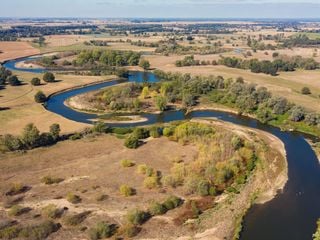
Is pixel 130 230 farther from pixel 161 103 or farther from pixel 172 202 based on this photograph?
pixel 161 103

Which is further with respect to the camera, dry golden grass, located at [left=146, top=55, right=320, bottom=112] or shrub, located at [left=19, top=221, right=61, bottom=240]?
dry golden grass, located at [left=146, top=55, right=320, bottom=112]

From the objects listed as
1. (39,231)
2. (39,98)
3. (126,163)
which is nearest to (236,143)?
(126,163)

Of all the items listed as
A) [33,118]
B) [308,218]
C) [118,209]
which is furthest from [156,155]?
[33,118]

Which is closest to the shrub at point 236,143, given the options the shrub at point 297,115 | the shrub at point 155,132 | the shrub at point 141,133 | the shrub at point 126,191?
the shrub at point 155,132

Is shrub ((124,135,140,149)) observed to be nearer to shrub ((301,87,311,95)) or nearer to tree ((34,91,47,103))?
tree ((34,91,47,103))

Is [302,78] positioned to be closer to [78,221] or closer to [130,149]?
[130,149]

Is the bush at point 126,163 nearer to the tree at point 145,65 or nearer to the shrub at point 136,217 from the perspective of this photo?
the shrub at point 136,217

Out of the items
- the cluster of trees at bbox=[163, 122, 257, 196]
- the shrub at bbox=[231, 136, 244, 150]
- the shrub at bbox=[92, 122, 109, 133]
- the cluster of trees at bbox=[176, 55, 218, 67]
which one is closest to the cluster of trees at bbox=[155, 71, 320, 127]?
the cluster of trees at bbox=[163, 122, 257, 196]
